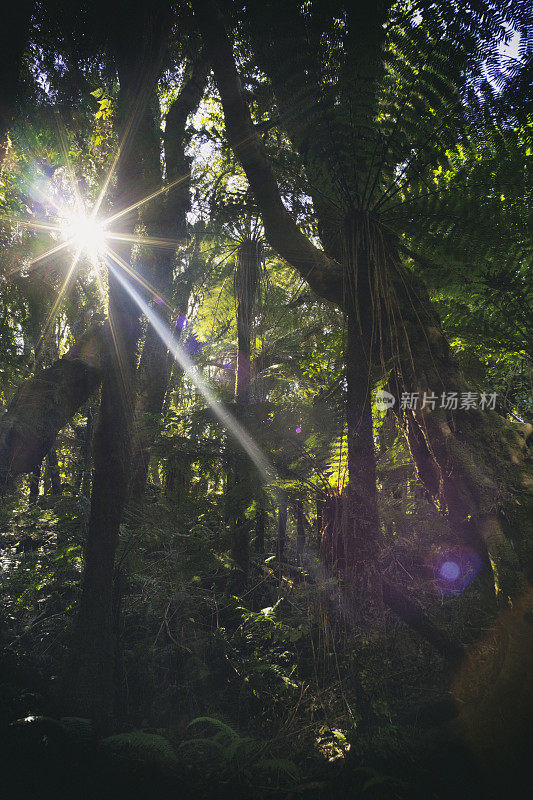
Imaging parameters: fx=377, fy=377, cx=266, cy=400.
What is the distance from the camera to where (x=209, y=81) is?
5.52 metres

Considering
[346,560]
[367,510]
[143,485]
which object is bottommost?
[346,560]

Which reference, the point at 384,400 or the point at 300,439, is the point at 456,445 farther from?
the point at 300,439

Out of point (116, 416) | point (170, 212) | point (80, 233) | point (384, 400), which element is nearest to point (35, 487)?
point (80, 233)

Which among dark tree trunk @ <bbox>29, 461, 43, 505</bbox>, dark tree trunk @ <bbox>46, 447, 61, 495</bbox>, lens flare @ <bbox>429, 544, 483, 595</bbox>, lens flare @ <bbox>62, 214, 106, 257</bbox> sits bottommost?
lens flare @ <bbox>429, 544, 483, 595</bbox>

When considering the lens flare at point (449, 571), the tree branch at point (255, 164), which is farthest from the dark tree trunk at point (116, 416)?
the lens flare at point (449, 571)

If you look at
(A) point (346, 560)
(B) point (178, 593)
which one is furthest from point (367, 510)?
(B) point (178, 593)

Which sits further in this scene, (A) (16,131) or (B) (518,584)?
(A) (16,131)

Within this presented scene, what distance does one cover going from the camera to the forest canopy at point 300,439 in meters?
2.24

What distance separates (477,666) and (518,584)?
2.01ft

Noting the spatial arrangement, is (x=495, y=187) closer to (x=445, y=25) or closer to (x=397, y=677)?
(x=445, y=25)

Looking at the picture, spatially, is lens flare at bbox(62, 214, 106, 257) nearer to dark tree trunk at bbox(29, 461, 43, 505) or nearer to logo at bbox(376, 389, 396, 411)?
dark tree trunk at bbox(29, 461, 43, 505)

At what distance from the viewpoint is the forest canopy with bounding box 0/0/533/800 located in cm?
224

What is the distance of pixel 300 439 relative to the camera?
4.12m

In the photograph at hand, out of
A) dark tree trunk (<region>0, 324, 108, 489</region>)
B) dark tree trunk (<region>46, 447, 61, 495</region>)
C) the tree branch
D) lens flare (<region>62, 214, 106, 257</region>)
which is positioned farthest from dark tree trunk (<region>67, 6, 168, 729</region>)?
dark tree trunk (<region>46, 447, 61, 495</region>)
